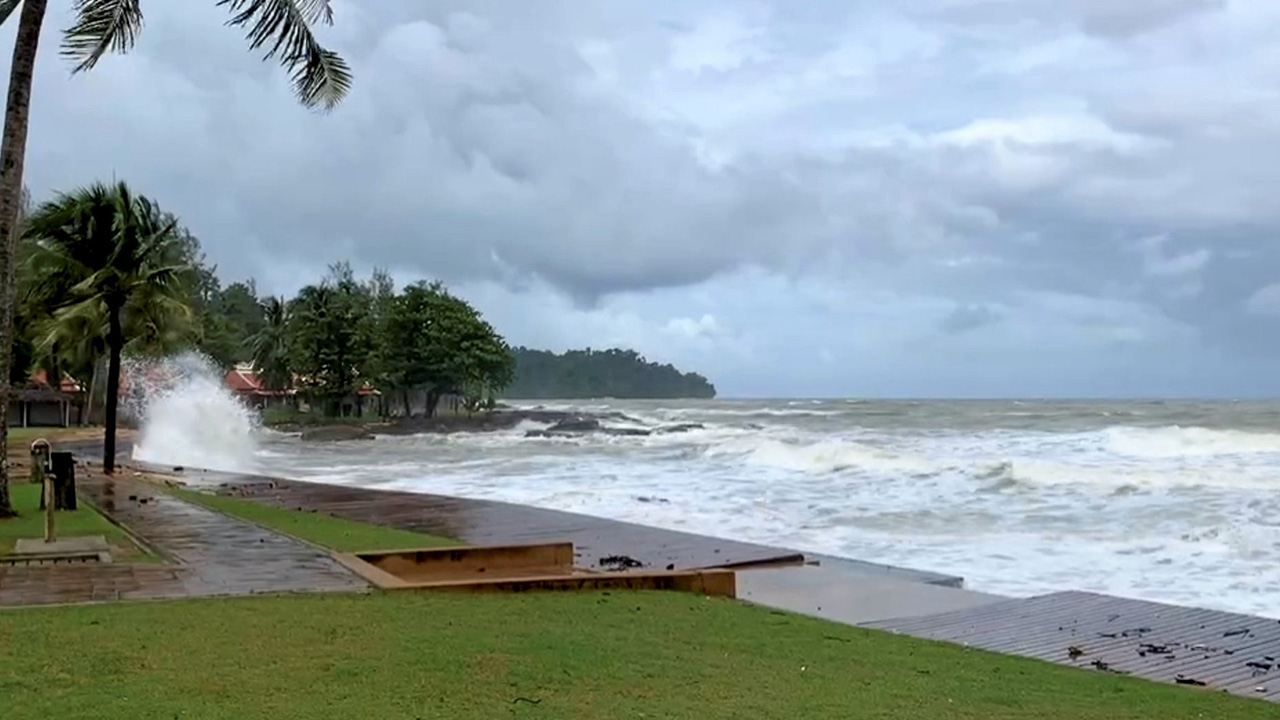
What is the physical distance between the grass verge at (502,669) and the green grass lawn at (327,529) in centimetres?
368

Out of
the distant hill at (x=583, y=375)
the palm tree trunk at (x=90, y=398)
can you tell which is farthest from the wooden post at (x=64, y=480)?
the distant hill at (x=583, y=375)

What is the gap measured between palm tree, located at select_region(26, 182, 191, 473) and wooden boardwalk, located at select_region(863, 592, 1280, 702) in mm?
15385

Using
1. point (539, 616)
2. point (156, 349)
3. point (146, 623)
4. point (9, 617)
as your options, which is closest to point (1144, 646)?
point (539, 616)

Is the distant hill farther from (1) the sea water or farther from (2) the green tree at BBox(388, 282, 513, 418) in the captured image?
(1) the sea water

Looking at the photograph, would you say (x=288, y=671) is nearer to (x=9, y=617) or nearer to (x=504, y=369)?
(x=9, y=617)

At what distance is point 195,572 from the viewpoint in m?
8.73

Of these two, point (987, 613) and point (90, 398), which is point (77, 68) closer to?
point (987, 613)

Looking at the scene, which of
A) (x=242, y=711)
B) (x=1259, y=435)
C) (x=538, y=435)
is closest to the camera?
(x=242, y=711)

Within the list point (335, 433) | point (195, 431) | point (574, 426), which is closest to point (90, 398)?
point (335, 433)

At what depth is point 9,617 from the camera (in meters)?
6.56

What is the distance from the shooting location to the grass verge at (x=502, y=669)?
4.80 meters

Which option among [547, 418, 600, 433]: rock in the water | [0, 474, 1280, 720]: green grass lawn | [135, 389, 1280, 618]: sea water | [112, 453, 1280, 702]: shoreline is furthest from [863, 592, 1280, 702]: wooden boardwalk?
[547, 418, 600, 433]: rock in the water

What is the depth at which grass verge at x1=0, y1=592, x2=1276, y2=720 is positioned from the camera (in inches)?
189

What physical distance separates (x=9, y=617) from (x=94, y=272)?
14.1 m
